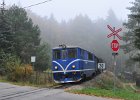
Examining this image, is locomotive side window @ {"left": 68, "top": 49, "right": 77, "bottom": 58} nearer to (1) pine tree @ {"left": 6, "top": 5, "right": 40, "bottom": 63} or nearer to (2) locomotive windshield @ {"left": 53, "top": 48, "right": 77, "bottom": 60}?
(2) locomotive windshield @ {"left": 53, "top": 48, "right": 77, "bottom": 60}

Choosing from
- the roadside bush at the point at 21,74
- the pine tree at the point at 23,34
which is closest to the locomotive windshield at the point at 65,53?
the roadside bush at the point at 21,74

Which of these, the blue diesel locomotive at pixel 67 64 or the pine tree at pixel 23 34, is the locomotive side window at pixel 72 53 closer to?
the blue diesel locomotive at pixel 67 64

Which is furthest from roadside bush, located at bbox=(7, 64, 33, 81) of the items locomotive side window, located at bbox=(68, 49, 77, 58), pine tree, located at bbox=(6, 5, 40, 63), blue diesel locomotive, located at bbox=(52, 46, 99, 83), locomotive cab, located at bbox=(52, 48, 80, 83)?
pine tree, located at bbox=(6, 5, 40, 63)

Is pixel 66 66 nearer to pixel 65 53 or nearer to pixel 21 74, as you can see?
pixel 65 53

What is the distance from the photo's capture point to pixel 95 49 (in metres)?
114

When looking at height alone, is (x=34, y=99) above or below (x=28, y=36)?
below

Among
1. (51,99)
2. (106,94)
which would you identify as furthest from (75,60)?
(51,99)

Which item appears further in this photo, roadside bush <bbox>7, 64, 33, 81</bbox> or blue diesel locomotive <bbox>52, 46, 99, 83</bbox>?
roadside bush <bbox>7, 64, 33, 81</bbox>

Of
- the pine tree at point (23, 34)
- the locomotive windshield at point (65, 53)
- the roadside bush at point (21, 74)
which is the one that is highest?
the pine tree at point (23, 34)

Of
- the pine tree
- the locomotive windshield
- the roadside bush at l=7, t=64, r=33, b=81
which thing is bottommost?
the roadside bush at l=7, t=64, r=33, b=81

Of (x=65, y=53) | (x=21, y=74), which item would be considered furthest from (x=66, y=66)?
(x=21, y=74)

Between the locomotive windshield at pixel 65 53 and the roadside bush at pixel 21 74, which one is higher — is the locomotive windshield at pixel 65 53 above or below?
above

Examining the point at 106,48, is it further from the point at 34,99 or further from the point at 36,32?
the point at 34,99

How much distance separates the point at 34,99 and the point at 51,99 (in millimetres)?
864
